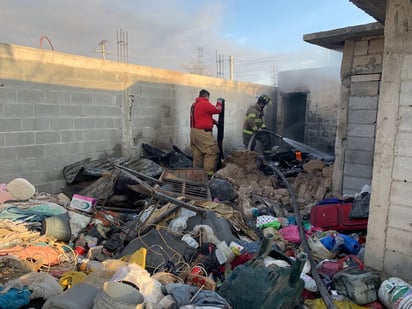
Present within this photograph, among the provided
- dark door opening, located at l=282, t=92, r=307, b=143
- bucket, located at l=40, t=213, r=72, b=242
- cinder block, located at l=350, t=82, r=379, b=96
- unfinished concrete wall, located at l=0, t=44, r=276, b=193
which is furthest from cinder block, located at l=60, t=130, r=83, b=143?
dark door opening, located at l=282, t=92, r=307, b=143

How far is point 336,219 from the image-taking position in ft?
14.0

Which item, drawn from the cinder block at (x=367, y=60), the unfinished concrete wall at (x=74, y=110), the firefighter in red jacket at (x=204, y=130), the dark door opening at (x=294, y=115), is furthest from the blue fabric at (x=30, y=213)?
the dark door opening at (x=294, y=115)

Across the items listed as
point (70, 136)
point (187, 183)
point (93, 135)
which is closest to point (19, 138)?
point (70, 136)

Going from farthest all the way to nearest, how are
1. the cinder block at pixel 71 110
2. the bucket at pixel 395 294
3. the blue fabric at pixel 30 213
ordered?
the cinder block at pixel 71 110 < the blue fabric at pixel 30 213 < the bucket at pixel 395 294

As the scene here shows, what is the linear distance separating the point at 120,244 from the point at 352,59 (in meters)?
4.73

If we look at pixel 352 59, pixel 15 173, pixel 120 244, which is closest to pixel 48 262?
pixel 120 244

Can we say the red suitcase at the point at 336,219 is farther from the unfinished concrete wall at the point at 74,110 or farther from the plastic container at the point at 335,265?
the unfinished concrete wall at the point at 74,110

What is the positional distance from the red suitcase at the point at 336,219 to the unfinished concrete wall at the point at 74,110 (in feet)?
13.5

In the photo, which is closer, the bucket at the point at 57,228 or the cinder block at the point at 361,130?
the bucket at the point at 57,228

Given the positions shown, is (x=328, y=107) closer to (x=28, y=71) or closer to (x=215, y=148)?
(x=215, y=148)

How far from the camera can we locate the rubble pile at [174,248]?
2.34m

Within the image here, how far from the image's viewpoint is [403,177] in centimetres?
284

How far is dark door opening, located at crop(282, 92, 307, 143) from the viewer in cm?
1234

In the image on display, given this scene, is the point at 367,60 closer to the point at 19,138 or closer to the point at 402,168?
the point at 402,168
